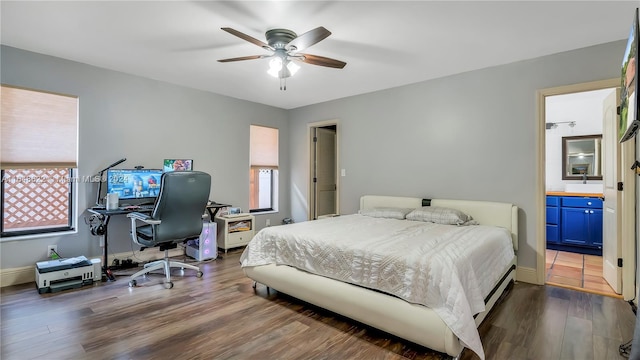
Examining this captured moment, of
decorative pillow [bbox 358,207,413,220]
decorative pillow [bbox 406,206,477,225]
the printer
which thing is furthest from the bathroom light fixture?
the printer

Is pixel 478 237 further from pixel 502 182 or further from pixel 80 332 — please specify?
pixel 80 332

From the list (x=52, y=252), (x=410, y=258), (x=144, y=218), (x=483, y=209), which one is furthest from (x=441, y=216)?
(x=52, y=252)

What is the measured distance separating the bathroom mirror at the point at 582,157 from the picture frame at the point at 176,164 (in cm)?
605

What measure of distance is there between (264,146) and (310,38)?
10.9ft

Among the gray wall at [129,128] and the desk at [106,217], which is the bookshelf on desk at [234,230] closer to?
the gray wall at [129,128]

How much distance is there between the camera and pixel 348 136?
498 cm

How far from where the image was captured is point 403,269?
2.04m

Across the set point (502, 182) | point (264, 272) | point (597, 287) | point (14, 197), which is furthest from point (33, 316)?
point (597, 287)

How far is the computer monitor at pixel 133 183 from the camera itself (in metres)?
3.57

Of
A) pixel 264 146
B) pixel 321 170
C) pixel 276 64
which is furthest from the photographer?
pixel 321 170

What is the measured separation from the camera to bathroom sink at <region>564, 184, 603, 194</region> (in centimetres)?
478

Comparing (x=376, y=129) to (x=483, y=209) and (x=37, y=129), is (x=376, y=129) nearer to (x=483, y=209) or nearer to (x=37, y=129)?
(x=483, y=209)

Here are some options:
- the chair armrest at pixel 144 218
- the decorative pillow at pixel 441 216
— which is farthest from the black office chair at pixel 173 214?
the decorative pillow at pixel 441 216

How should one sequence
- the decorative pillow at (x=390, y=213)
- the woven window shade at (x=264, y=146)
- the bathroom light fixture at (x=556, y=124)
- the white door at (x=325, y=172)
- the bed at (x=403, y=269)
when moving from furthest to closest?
1. the white door at (x=325, y=172)
2. the woven window shade at (x=264, y=146)
3. the bathroom light fixture at (x=556, y=124)
4. the decorative pillow at (x=390, y=213)
5. the bed at (x=403, y=269)
